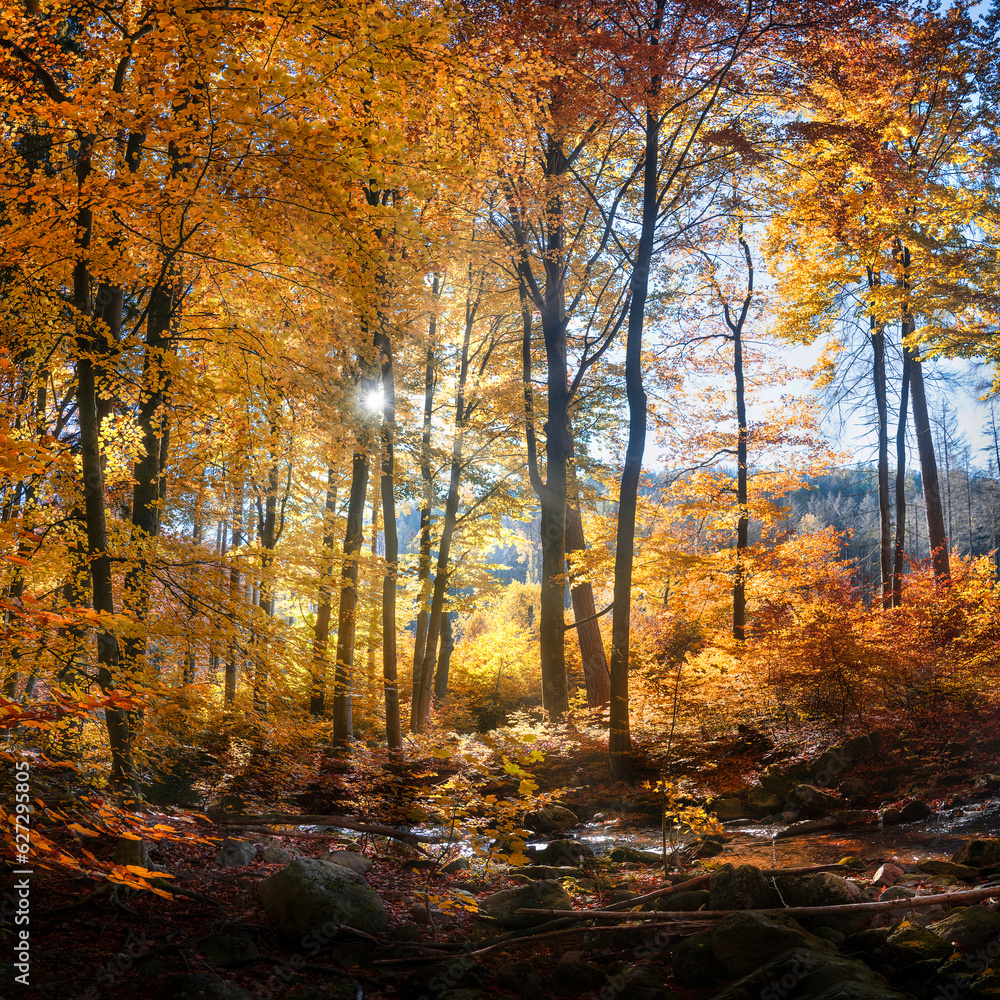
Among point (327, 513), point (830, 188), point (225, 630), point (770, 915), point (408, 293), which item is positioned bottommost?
point (770, 915)

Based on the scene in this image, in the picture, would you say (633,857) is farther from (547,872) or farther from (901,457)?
(901,457)

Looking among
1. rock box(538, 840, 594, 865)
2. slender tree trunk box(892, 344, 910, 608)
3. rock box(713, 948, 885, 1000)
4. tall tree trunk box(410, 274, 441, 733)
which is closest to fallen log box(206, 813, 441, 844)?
rock box(538, 840, 594, 865)

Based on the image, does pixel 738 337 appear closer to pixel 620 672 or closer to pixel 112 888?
pixel 620 672

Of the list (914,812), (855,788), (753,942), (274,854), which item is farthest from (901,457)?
(274,854)

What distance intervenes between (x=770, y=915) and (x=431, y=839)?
3.94 m

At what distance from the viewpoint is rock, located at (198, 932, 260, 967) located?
13.1 feet

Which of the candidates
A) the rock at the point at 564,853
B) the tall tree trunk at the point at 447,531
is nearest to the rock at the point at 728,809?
the rock at the point at 564,853

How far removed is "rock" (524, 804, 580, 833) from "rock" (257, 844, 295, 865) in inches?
145

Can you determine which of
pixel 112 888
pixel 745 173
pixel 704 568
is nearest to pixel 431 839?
pixel 112 888

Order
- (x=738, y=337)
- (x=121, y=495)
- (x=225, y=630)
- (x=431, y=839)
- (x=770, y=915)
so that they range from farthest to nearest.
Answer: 1. (x=738, y=337)
2. (x=121, y=495)
3. (x=431, y=839)
4. (x=225, y=630)
5. (x=770, y=915)

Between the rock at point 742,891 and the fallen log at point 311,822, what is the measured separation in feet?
10.7

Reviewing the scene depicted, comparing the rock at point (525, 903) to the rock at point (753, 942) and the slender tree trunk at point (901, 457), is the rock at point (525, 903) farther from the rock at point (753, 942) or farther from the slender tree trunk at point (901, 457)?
the slender tree trunk at point (901, 457)

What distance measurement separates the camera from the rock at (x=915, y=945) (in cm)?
351

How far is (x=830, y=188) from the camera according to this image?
9703 mm
